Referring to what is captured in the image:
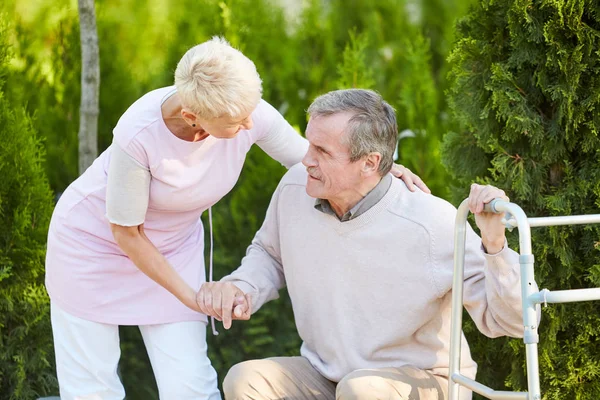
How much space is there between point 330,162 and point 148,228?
0.63m

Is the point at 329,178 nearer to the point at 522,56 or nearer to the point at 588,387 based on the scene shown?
the point at 522,56

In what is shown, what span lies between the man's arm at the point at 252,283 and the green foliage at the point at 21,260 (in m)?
0.92

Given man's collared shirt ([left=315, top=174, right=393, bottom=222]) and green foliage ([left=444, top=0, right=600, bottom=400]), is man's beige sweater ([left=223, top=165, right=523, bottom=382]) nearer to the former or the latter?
man's collared shirt ([left=315, top=174, right=393, bottom=222])

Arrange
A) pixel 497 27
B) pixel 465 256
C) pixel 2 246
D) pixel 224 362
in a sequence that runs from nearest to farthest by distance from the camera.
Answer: pixel 465 256
pixel 497 27
pixel 2 246
pixel 224 362

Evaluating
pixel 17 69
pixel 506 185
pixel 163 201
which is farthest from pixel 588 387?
pixel 17 69

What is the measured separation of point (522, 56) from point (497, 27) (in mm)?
170

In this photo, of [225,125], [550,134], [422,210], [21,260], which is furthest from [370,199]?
[21,260]

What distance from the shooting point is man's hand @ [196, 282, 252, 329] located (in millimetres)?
2660

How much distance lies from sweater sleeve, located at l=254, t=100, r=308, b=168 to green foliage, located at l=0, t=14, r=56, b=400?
1060mm

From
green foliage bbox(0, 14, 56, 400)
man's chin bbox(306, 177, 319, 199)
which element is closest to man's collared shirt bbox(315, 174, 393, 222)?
Result: man's chin bbox(306, 177, 319, 199)

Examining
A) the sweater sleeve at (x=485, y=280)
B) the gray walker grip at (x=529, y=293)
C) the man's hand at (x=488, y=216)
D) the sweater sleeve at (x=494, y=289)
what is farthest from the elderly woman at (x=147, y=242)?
the gray walker grip at (x=529, y=293)

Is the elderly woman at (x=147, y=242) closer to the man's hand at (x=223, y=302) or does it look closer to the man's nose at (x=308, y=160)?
the man's hand at (x=223, y=302)

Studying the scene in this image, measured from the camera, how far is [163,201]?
263cm

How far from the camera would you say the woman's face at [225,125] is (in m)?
2.39
